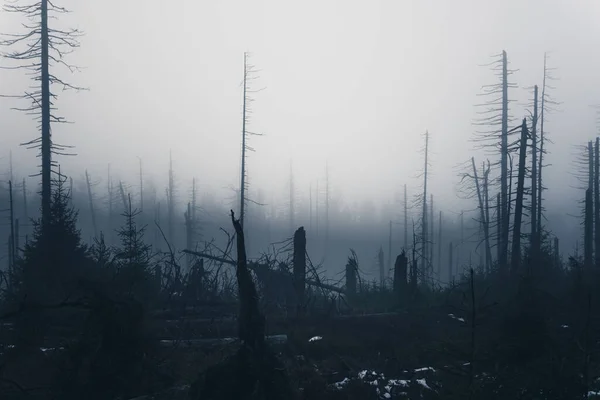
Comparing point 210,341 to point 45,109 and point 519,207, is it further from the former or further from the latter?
point 519,207

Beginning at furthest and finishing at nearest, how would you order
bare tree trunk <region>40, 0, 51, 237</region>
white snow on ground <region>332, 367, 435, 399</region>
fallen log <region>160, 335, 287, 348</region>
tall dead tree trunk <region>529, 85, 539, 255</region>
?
tall dead tree trunk <region>529, 85, 539, 255</region> < bare tree trunk <region>40, 0, 51, 237</region> < fallen log <region>160, 335, 287, 348</region> < white snow on ground <region>332, 367, 435, 399</region>

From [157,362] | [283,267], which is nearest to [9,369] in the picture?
[157,362]

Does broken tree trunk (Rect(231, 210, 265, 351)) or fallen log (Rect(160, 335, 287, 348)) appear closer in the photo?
broken tree trunk (Rect(231, 210, 265, 351))

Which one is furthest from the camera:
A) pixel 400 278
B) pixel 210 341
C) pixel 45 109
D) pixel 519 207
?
pixel 519 207

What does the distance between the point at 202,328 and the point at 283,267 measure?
5.15 meters

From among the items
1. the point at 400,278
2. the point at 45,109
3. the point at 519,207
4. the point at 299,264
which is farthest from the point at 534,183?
the point at 45,109

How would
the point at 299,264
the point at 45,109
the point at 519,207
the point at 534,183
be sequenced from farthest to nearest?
the point at 534,183 → the point at 519,207 → the point at 45,109 → the point at 299,264

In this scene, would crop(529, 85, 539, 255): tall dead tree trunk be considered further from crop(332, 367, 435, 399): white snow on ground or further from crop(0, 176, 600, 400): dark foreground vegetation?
crop(332, 367, 435, 399): white snow on ground

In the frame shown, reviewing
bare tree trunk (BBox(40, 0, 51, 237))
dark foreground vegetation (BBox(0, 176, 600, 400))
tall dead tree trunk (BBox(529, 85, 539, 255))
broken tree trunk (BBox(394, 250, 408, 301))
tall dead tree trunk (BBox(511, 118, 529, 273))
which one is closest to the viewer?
dark foreground vegetation (BBox(0, 176, 600, 400))

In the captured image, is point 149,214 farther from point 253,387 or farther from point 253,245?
point 253,387

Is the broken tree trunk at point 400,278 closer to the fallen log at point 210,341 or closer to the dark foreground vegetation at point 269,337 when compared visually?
the dark foreground vegetation at point 269,337

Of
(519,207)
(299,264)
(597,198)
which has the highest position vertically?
(597,198)

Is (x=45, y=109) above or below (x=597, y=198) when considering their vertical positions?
above

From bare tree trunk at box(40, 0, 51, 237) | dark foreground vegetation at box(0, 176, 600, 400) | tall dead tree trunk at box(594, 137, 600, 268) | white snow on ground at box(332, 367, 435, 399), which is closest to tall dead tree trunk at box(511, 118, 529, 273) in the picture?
dark foreground vegetation at box(0, 176, 600, 400)
